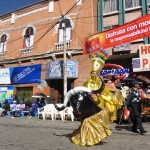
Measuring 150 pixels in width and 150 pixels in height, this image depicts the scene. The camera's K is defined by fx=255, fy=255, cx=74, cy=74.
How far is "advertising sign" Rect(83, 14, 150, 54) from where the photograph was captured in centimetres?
1406

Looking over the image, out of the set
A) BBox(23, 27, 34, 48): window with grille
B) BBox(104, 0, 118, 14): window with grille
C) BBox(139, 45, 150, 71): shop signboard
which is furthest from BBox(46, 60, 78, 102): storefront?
BBox(139, 45, 150, 71): shop signboard

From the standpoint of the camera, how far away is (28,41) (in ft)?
75.3

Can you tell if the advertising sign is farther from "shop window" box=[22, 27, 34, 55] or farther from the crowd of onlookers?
"shop window" box=[22, 27, 34, 55]

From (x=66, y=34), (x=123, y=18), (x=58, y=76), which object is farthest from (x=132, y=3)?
(x=58, y=76)

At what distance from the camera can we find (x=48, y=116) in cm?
1628

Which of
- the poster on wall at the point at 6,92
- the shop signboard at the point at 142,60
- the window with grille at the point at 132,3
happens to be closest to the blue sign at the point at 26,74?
the poster on wall at the point at 6,92

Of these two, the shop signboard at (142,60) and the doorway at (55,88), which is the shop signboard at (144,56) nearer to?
the shop signboard at (142,60)

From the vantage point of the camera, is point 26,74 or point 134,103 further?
point 26,74

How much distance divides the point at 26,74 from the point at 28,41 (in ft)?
10.4

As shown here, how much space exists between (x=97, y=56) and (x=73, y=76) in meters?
10.7

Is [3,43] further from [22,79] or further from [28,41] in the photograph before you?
[22,79]

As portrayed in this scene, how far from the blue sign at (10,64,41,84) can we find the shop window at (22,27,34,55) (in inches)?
62.8

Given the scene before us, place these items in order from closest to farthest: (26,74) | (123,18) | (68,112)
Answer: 1. (68,112)
2. (123,18)
3. (26,74)

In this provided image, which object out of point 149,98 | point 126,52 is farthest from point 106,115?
point 126,52
